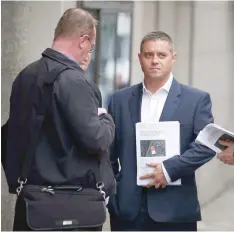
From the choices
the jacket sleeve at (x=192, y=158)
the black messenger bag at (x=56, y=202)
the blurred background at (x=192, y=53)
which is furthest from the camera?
the blurred background at (x=192, y=53)

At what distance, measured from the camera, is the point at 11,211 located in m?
4.45

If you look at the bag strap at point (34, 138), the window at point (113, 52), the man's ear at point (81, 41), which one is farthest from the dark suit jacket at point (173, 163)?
the window at point (113, 52)

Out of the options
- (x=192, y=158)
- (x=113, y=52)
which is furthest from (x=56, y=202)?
(x=113, y=52)

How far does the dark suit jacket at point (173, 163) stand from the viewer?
10.6 ft

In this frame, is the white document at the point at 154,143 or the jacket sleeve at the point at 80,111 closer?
the jacket sleeve at the point at 80,111

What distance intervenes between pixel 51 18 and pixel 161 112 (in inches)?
63.9

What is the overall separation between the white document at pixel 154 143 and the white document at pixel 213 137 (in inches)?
5.5

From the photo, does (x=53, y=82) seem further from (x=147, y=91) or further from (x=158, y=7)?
(x=158, y=7)

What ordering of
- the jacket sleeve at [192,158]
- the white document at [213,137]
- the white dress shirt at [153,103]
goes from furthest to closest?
1. the white dress shirt at [153,103]
2. the jacket sleeve at [192,158]
3. the white document at [213,137]

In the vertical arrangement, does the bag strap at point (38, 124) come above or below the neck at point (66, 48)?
below

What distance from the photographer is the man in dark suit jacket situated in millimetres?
3244

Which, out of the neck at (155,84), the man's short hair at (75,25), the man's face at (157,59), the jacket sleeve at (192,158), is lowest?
the jacket sleeve at (192,158)

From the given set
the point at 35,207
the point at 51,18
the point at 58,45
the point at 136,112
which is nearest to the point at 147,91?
the point at 136,112

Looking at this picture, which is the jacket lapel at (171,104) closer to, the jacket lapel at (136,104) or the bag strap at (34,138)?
the jacket lapel at (136,104)
